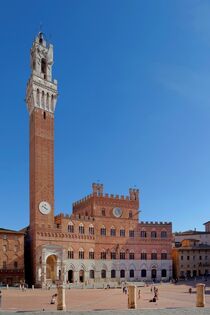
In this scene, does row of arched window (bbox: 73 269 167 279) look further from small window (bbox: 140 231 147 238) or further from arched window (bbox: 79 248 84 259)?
small window (bbox: 140 231 147 238)

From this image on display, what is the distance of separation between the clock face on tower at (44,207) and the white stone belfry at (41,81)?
49.8ft

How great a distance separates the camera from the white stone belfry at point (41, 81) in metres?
66.6

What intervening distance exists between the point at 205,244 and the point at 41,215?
43.3m

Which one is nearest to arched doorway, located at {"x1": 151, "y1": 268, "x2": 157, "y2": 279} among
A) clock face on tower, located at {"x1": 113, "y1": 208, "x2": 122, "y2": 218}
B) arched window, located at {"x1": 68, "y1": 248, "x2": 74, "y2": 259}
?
clock face on tower, located at {"x1": 113, "y1": 208, "x2": 122, "y2": 218}

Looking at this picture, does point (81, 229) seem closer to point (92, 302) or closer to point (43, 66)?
point (43, 66)

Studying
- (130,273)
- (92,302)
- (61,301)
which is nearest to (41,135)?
(130,273)

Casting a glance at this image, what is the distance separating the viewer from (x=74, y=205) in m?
79.8

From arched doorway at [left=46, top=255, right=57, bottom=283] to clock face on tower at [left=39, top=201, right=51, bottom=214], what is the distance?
22.1 ft

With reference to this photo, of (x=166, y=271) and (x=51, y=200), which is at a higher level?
(x=51, y=200)

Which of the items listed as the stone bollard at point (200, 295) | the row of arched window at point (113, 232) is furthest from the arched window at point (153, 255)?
the stone bollard at point (200, 295)

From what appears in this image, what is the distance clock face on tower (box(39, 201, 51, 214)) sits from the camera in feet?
205

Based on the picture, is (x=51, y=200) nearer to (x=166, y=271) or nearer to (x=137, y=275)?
(x=137, y=275)

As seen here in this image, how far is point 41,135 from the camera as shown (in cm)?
6556

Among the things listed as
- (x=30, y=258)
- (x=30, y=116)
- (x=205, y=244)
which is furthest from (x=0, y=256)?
(x=205, y=244)
